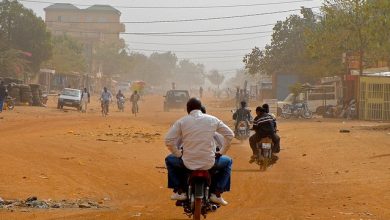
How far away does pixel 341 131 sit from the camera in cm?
2880

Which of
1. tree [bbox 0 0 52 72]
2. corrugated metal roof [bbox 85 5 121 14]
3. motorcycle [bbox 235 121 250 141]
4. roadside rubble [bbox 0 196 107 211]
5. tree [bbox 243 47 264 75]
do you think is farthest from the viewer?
corrugated metal roof [bbox 85 5 121 14]

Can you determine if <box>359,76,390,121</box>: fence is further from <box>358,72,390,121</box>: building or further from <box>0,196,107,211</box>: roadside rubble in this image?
<box>0,196,107,211</box>: roadside rubble

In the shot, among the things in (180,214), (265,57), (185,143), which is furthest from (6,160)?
(265,57)

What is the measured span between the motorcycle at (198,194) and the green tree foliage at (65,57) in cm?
6836

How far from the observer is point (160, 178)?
1453 centimetres

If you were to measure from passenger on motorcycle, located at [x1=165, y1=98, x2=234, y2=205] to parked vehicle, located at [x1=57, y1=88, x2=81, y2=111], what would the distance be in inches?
1648

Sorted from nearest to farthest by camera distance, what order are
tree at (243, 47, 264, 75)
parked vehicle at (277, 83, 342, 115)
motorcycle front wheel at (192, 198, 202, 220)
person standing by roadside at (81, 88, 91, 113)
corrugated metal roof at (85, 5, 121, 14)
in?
motorcycle front wheel at (192, 198, 202, 220)
parked vehicle at (277, 83, 342, 115)
person standing by roadside at (81, 88, 91, 113)
tree at (243, 47, 264, 75)
corrugated metal roof at (85, 5, 121, 14)

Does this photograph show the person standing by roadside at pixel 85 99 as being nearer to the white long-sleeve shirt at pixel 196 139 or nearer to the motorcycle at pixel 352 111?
the motorcycle at pixel 352 111

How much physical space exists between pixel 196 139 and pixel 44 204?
9.71 ft

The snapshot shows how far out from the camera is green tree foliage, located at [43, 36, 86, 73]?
80625 mm

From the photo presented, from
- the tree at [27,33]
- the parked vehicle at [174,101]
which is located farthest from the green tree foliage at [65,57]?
the parked vehicle at [174,101]

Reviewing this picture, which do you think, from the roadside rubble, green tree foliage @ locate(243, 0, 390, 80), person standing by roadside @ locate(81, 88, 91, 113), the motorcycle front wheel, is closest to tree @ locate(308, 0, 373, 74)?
green tree foliage @ locate(243, 0, 390, 80)

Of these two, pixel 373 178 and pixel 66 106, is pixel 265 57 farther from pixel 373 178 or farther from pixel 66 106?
pixel 373 178

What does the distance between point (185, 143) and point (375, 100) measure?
111 feet
